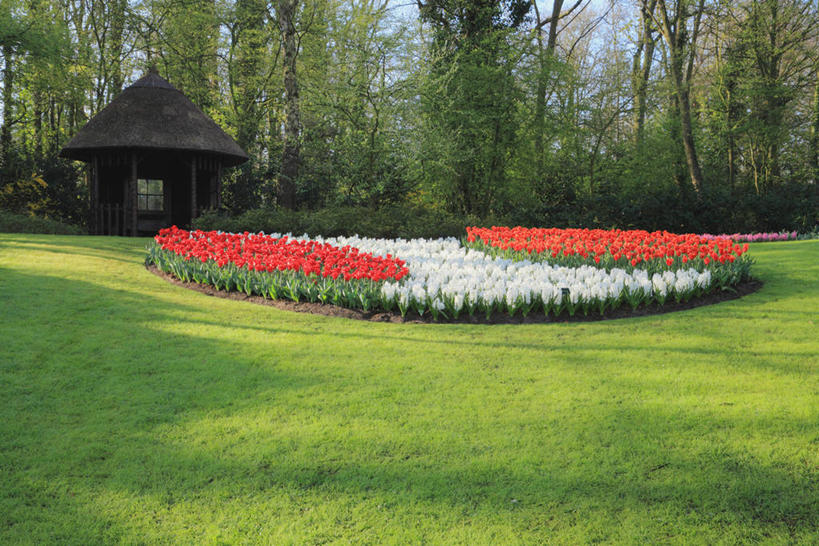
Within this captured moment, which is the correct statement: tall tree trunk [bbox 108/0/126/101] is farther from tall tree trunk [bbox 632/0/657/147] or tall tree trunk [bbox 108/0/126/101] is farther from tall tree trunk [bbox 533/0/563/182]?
tall tree trunk [bbox 632/0/657/147]

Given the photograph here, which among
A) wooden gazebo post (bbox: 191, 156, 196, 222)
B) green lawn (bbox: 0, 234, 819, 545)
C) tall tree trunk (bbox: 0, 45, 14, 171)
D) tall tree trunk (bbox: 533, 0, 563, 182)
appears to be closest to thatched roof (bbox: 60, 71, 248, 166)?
wooden gazebo post (bbox: 191, 156, 196, 222)

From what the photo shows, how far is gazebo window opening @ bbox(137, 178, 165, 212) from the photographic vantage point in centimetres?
1809

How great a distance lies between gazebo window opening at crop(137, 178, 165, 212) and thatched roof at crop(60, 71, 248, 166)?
165 cm

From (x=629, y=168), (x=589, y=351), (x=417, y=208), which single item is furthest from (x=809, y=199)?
(x=589, y=351)

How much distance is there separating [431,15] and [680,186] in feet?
32.1

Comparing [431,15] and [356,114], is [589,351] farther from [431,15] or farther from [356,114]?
[431,15]

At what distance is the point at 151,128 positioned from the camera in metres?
16.0

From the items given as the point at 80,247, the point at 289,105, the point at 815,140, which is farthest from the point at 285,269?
the point at 815,140

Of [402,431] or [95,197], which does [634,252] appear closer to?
[402,431]

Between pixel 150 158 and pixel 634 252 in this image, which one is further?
pixel 150 158

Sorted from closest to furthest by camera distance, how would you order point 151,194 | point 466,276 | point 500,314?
point 500,314 < point 466,276 < point 151,194

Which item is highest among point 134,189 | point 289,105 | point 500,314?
point 289,105

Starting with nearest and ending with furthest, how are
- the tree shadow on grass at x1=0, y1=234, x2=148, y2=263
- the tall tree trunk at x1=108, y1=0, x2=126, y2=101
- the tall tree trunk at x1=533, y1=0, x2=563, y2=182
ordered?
the tree shadow on grass at x1=0, y1=234, x2=148, y2=263, the tall tree trunk at x1=533, y1=0, x2=563, y2=182, the tall tree trunk at x1=108, y1=0, x2=126, y2=101

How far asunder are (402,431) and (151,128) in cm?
1523
